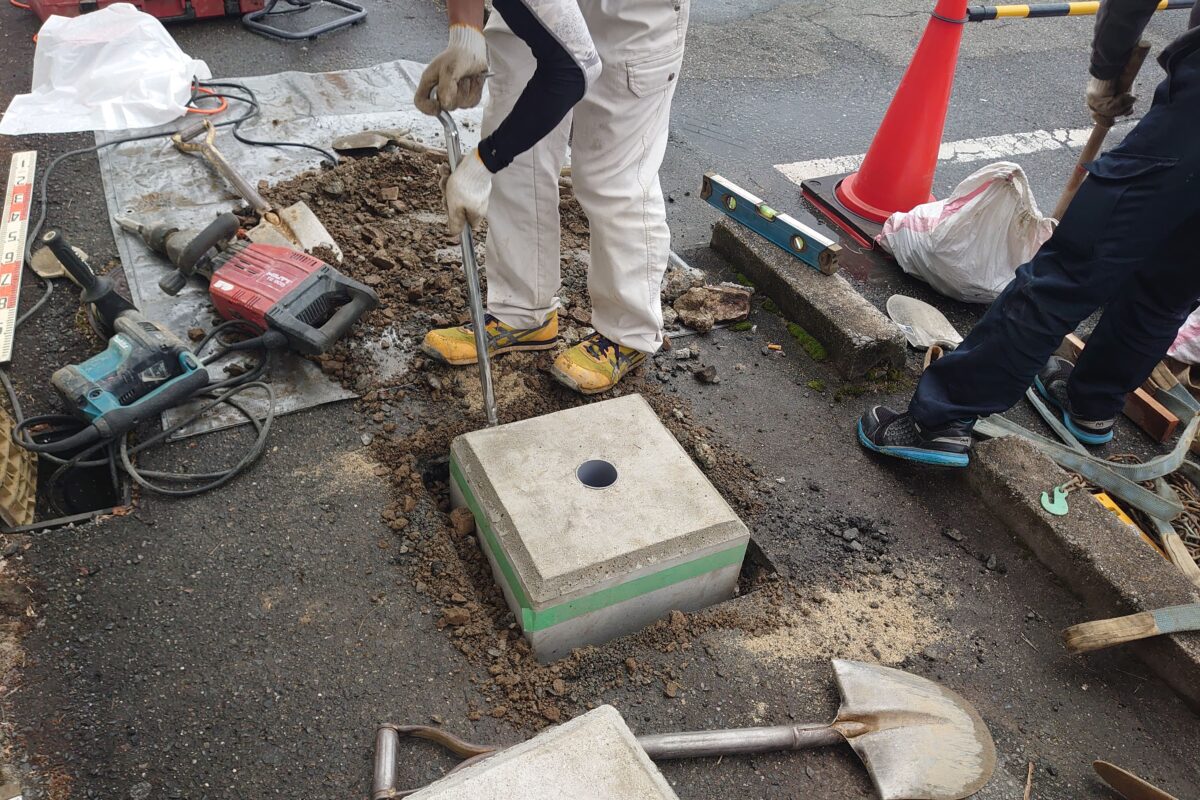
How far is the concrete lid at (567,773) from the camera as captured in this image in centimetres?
145

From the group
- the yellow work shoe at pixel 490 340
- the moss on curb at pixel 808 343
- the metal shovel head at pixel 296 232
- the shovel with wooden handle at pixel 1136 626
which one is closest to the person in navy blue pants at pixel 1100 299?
the moss on curb at pixel 808 343

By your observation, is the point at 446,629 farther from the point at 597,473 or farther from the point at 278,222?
the point at 278,222

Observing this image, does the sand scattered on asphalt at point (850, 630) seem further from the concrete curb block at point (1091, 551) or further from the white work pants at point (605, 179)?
the white work pants at point (605, 179)

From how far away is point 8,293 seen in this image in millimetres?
3008

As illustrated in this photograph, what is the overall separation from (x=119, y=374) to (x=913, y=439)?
265 cm

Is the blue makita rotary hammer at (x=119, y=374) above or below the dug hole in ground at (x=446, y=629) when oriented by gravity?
above

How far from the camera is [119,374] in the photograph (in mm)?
2441

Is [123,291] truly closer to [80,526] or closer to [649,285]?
[80,526]

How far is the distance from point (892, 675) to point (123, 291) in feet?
10.2

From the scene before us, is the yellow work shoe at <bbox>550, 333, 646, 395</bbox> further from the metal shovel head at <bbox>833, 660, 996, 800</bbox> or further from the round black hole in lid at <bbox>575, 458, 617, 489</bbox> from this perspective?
the metal shovel head at <bbox>833, 660, 996, 800</bbox>

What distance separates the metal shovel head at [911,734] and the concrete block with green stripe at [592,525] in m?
0.49

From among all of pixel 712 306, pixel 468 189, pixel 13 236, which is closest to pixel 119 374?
pixel 468 189

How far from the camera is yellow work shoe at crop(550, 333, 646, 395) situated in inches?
111

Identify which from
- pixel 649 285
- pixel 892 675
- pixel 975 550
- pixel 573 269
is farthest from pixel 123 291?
pixel 975 550
